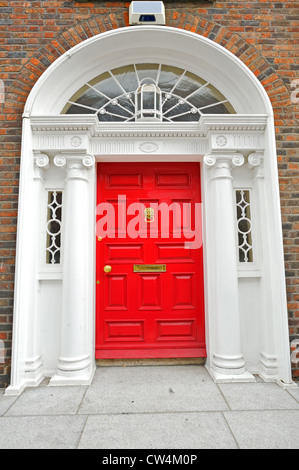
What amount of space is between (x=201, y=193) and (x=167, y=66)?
1690 mm

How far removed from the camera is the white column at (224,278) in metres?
2.99

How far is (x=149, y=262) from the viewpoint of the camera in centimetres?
340

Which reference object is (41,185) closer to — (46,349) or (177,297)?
(46,349)

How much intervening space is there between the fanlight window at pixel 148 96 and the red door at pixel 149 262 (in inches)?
24.9

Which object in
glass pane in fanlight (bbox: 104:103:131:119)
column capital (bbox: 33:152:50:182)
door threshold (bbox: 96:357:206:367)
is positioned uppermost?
glass pane in fanlight (bbox: 104:103:131:119)

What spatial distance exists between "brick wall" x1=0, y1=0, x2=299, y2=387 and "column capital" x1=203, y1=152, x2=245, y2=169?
17.7 inches

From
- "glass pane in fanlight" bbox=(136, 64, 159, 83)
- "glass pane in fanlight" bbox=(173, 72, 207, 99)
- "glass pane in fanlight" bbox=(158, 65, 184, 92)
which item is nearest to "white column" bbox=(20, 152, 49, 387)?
"glass pane in fanlight" bbox=(136, 64, 159, 83)

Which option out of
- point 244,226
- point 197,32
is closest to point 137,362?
point 244,226

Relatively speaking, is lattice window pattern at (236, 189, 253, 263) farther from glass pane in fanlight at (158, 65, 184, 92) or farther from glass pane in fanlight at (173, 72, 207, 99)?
glass pane in fanlight at (158, 65, 184, 92)

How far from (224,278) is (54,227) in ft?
6.68

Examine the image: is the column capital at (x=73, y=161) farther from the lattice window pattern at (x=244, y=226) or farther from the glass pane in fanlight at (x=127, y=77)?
the lattice window pattern at (x=244, y=226)

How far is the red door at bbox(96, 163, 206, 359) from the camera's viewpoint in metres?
3.34

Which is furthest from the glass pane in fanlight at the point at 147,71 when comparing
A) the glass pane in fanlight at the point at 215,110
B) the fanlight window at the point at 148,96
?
the glass pane in fanlight at the point at 215,110
